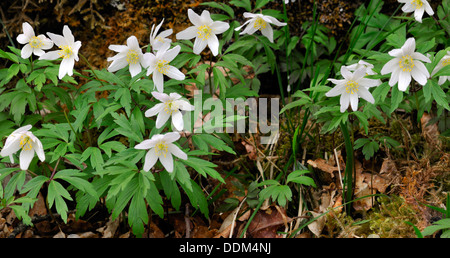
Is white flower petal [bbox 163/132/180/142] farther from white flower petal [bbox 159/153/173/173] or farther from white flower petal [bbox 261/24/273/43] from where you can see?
white flower petal [bbox 261/24/273/43]

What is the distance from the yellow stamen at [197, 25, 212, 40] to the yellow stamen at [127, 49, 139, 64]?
16.2 inches

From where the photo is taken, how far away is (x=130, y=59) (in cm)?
250

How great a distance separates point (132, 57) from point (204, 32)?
472 mm

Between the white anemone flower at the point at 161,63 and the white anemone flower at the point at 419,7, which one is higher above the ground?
the white anemone flower at the point at 419,7

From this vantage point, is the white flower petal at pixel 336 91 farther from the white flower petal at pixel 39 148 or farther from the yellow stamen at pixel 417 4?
the white flower petal at pixel 39 148

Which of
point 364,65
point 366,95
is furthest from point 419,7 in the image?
point 366,95

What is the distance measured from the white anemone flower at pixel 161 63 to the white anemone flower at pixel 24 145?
71cm

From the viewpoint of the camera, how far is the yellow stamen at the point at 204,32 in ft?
8.49

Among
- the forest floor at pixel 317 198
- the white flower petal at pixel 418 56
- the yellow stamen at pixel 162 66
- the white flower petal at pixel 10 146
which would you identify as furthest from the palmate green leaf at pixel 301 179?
the white flower petal at pixel 10 146

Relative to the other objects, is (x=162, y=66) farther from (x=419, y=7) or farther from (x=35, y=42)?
(x=419, y=7)
